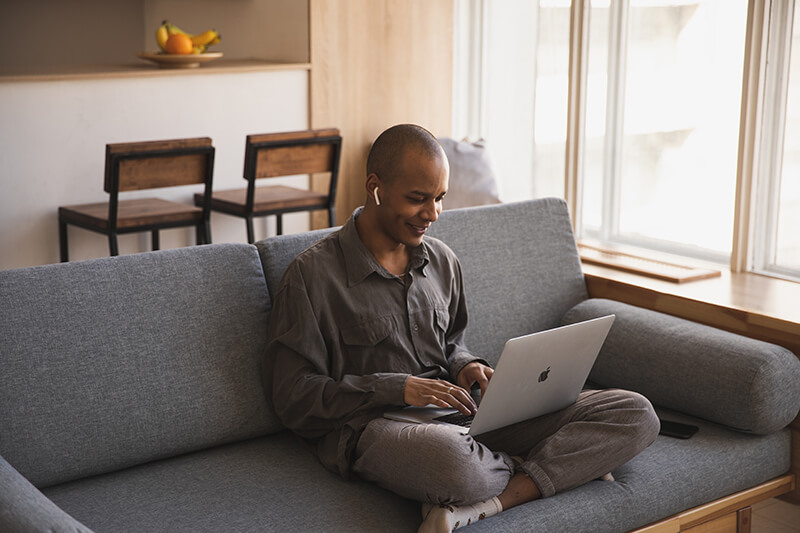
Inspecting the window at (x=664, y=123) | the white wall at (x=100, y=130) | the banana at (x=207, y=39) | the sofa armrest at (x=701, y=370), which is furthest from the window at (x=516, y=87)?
the sofa armrest at (x=701, y=370)

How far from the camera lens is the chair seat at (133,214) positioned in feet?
11.3

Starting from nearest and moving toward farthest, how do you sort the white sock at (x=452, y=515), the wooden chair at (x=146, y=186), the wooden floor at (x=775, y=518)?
the white sock at (x=452, y=515), the wooden floor at (x=775, y=518), the wooden chair at (x=146, y=186)

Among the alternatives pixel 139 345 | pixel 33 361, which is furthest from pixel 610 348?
pixel 33 361

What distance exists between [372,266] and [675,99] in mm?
1823

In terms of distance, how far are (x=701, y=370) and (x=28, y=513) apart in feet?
5.22

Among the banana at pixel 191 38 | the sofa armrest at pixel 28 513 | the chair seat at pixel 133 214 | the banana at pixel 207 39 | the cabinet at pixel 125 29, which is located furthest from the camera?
the cabinet at pixel 125 29

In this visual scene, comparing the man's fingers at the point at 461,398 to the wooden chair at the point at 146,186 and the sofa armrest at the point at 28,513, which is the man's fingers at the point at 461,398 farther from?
the wooden chair at the point at 146,186

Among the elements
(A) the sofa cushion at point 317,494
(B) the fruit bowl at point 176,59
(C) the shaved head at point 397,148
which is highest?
(B) the fruit bowl at point 176,59

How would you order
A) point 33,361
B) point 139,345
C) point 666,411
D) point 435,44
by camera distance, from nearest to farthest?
1. point 33,361
2. point 139,345
3. point 666,411
4. point 435,44

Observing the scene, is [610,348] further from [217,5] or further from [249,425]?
[217,5]

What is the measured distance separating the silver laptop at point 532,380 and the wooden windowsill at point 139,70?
2.33 meters

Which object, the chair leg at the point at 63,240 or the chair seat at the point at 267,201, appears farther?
the chair seat at the point at 267,201

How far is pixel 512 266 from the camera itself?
8.64 feet

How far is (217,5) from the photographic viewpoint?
4.95 m
